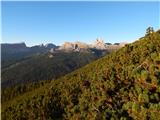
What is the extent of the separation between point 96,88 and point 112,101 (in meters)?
6.99

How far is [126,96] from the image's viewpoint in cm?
2286

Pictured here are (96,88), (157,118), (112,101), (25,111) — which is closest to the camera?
(157,118)

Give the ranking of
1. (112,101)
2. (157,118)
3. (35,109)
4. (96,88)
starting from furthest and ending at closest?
(35,109)
(96,88)
(112,101)
(157,118)

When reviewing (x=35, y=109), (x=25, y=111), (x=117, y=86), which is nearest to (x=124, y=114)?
(x=117, y=86)

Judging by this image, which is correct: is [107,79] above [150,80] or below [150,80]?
below

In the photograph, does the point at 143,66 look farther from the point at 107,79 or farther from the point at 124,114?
the point at 107,79

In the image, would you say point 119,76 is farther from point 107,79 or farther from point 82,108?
point 82,108

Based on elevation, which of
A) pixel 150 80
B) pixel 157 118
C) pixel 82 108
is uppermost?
pixel 150 80

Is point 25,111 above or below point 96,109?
below

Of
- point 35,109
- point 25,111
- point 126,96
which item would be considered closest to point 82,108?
point 126,96

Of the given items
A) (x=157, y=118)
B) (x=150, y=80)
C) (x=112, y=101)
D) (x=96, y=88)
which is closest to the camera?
(x=157, y=118)

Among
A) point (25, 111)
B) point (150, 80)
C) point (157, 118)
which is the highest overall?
point (150, 80)

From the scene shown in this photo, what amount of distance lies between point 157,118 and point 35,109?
50261 mm

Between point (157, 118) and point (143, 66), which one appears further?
point (143, 66)
